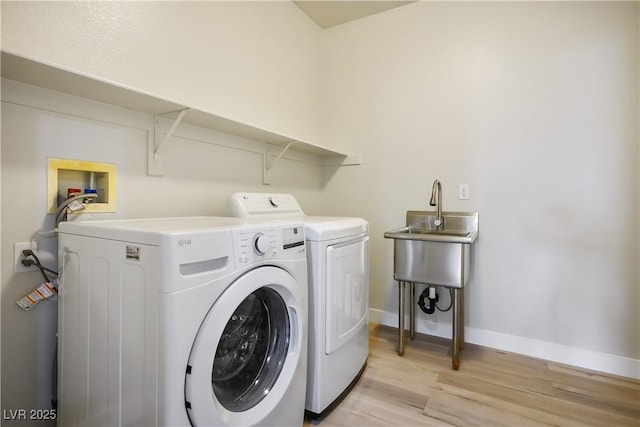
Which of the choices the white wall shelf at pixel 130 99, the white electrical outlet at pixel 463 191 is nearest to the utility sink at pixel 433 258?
the white electrical outlet at pixel 463 191

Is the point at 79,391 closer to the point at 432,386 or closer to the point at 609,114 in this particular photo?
the point at 432,386

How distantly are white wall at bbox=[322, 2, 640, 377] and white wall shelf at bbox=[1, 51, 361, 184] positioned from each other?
0.94m

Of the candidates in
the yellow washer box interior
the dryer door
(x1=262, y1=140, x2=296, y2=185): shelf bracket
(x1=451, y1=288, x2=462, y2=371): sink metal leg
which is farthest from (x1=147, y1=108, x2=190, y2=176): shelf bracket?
(x1=451, y1=288, x2=462, y2=371): sink metal leg

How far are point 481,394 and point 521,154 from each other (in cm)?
146

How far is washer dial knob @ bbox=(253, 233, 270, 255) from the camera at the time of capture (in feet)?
3.47

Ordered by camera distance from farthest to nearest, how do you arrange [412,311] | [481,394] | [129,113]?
[412,311] < [481,394] < [129,113]

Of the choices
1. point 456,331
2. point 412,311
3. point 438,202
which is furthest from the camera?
point 412,311

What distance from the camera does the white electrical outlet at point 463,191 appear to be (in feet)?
7.36

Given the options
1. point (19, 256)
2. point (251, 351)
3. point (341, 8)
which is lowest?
point (251, 351)

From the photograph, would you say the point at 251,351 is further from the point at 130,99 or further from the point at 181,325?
the point at 130,99

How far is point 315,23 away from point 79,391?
2.86 meters

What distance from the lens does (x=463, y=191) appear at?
2258 millimetres

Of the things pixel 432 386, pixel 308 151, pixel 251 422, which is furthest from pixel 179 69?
pixel 432 386

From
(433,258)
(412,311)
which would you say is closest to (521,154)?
(433,258)
